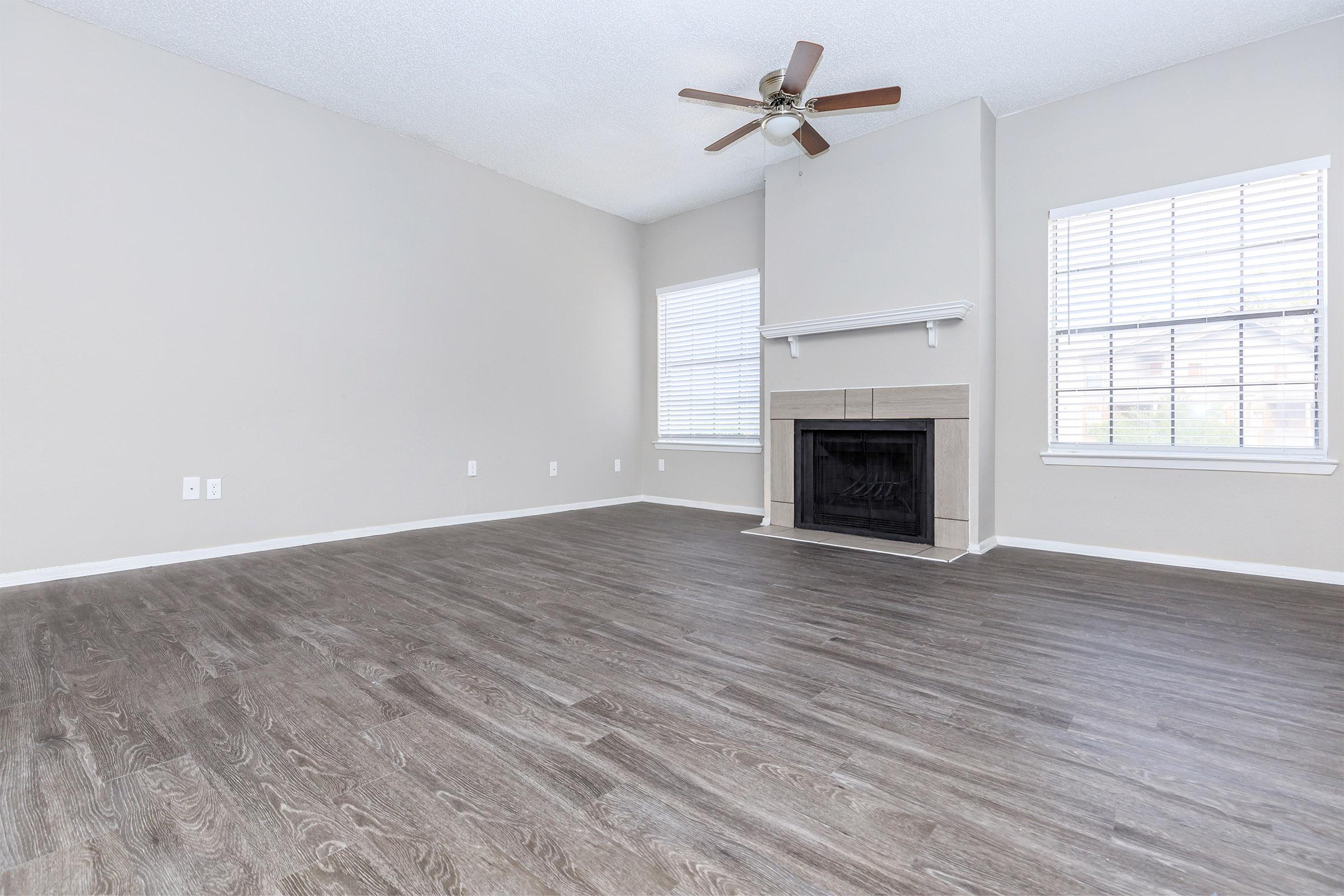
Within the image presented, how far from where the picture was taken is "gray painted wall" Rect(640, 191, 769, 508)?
206 inches

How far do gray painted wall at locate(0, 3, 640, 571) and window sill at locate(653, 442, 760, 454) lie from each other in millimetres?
1235

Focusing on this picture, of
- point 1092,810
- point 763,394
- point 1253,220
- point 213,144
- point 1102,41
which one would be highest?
point 1102,41

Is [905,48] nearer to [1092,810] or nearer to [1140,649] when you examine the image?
[1140,649]

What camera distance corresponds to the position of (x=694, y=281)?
5.64 m

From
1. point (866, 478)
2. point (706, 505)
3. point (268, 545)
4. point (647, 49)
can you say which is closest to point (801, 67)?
point (647, 49)

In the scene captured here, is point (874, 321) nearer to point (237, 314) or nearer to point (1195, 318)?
point (1195, 318)

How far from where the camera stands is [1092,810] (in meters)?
1.18

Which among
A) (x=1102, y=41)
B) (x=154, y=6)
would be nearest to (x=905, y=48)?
(x=1102, y=41)

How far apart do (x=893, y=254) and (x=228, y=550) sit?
4.44m

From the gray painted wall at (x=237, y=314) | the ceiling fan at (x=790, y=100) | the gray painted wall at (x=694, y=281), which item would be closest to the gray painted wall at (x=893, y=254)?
the gray painted wall at (x=694, y=281)

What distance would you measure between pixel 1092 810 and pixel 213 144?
186 inches

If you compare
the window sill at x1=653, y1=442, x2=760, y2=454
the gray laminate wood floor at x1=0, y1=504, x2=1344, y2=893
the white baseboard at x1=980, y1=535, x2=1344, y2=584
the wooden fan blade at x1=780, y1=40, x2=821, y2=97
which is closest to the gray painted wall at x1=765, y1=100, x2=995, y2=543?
the white baseboard at x1=980, y1=535, x2=1344, y2=584

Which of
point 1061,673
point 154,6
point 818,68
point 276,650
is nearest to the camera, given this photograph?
point 1061,673

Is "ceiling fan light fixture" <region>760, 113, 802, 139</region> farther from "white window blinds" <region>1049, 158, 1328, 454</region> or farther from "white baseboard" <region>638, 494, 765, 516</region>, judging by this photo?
"white baseboard" <region>638, 494, 765, 516</region>
